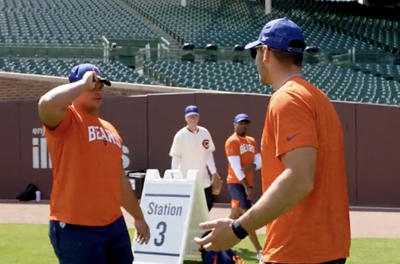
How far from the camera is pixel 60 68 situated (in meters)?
19.8

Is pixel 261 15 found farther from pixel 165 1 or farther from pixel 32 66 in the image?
pixel 32 66

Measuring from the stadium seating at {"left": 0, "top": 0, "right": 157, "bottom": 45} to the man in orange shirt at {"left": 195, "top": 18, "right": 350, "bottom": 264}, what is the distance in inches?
812

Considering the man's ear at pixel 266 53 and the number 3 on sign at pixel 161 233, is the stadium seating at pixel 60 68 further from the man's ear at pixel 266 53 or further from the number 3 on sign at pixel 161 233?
the man's ear at pixel 266 53

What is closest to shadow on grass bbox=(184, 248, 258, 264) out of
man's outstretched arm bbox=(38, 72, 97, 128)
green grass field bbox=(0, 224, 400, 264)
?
green grass field bbox=(0, 224, 400, 264)

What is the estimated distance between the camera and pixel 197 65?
71.3ft

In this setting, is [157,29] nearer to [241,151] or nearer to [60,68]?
[60,68]

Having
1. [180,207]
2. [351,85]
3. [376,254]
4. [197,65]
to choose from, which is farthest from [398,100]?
[180,207]

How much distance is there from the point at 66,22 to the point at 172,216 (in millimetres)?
22920

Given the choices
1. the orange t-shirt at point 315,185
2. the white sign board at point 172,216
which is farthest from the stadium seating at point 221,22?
the orange t-shirt at point 315,185

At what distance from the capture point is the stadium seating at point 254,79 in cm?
1906

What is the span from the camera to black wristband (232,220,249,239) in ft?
10.4

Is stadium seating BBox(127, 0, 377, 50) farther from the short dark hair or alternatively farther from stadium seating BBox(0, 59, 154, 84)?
the short dark hair

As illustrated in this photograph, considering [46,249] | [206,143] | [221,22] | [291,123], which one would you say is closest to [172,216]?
[206,143]

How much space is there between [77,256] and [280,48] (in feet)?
7.06
